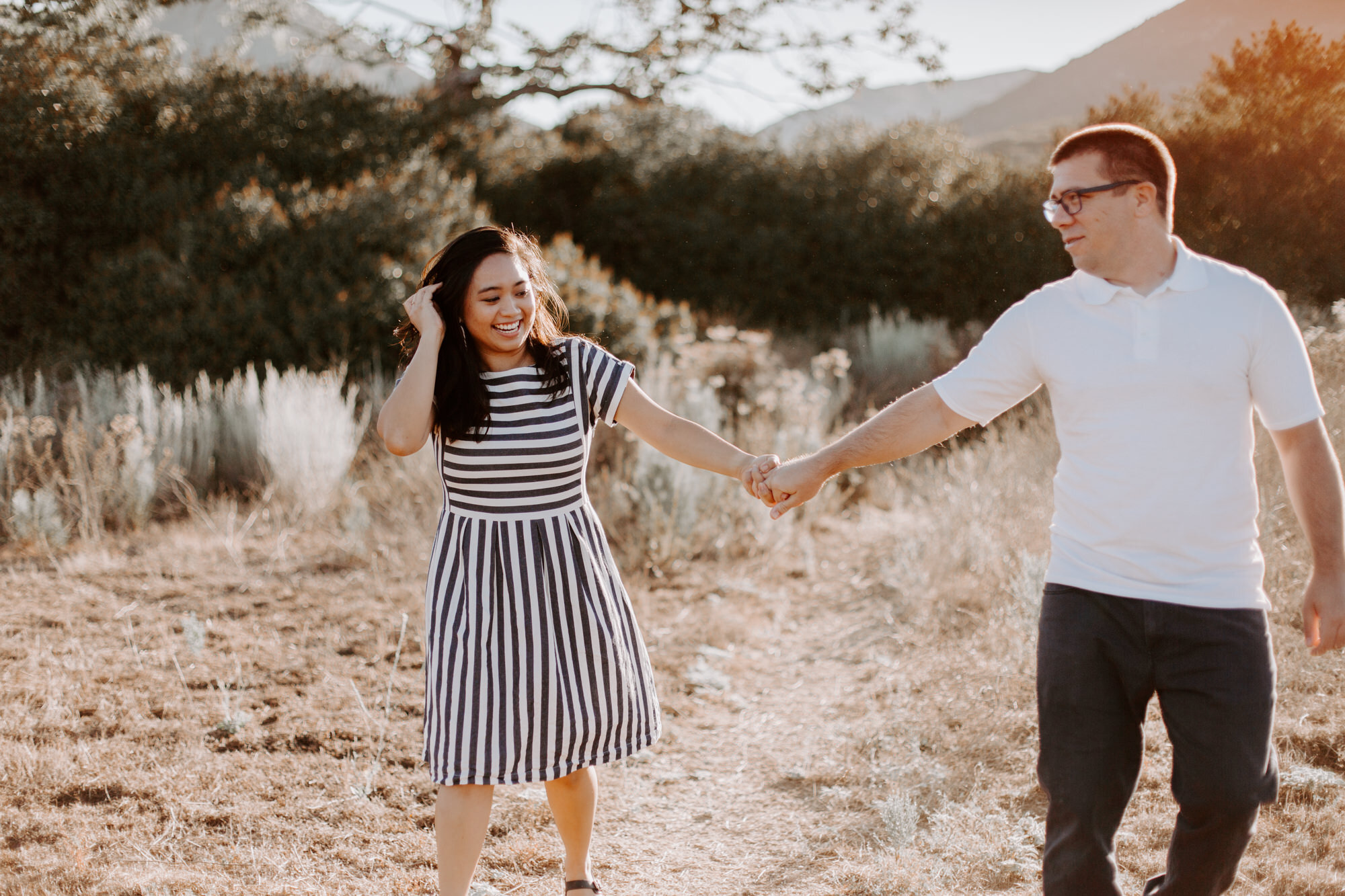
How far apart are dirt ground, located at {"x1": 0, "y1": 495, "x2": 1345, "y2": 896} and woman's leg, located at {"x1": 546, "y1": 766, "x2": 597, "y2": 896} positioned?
420 mm

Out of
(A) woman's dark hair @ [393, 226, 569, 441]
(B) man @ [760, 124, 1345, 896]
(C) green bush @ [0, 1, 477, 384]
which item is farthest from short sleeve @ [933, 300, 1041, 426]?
(C) green bush @ [0, 1, 477, 384]

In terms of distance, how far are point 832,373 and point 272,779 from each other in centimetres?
758

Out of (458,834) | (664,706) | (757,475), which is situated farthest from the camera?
(664,706)

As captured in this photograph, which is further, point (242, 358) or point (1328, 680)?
point (242, 358)

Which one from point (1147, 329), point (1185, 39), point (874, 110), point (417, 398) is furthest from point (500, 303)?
point (874, 110)

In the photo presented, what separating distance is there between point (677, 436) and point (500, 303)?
58cm

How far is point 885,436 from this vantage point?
8.06 ft

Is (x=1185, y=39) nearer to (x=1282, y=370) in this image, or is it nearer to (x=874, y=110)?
(x=874, y=110)

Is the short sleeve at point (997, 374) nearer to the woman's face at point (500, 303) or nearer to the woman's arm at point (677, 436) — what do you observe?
the woman's arm at point (677, 436)

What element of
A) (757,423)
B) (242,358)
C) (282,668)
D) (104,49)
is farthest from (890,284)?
(282,668)

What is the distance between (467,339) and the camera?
2.61 meters

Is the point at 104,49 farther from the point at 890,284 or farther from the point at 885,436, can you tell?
the point at 885,436

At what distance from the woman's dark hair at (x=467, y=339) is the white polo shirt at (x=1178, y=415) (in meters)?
1.28

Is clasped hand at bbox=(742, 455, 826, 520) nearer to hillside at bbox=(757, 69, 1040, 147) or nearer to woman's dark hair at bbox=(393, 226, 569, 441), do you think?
woman's dark hair at bbox=(393, 226, 569, 441)
